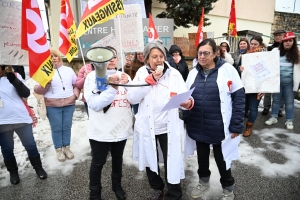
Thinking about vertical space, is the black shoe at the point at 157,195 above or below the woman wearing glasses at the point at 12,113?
below

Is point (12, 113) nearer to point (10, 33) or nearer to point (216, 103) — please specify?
point (10, 33)

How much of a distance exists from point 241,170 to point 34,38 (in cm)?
342

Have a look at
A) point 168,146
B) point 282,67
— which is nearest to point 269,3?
point 282,67

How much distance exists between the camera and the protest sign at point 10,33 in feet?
8.48

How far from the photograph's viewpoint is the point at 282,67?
14.7ft

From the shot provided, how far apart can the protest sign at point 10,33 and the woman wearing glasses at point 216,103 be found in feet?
7.34

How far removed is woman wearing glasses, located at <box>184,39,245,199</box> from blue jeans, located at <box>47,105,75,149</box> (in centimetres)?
214

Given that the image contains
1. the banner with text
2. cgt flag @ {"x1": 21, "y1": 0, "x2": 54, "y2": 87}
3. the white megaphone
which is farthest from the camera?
the banner with text

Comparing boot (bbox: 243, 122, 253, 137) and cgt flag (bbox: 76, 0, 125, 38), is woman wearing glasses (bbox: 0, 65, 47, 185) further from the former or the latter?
boot (bbox: 243, 122, 253, 137)

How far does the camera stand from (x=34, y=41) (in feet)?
8.34

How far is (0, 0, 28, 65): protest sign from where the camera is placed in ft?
8.48

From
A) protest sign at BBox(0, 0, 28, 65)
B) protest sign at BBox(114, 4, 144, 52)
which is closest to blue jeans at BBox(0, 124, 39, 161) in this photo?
protest sign at BBox(0, 0, 28, 65)

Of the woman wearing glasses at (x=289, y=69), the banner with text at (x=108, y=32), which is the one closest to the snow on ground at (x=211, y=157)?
the woman wearing glasses at (x=289, y=69)

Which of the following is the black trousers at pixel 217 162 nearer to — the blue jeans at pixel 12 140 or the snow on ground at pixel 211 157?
the snow on ground at pixel 211 157
